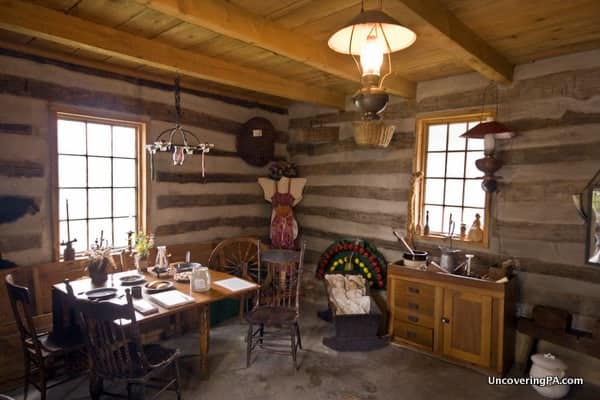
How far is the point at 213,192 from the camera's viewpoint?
14.6 feet

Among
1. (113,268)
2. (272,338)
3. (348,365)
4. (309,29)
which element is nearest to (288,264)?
(272,338)

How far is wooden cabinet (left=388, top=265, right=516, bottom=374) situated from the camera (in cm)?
314

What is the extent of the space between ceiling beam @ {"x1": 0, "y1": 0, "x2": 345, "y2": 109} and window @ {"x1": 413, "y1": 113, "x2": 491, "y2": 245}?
1.53 metres

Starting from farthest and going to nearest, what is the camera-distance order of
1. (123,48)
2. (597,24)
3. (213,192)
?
(213,192)
(123,48)
(597,24)

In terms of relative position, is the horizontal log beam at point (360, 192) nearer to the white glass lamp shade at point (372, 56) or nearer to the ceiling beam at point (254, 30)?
the ceiling beam at point (254, 30)

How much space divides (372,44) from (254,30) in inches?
44.6

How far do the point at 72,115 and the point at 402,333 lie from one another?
3.76 meters

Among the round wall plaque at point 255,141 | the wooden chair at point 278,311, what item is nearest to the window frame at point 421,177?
the wooden chair at point 278,311

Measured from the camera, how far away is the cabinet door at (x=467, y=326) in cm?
318

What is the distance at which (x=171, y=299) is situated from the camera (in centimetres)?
269

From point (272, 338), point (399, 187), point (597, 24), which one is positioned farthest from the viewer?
point (399, 187)

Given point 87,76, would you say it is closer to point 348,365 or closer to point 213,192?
point 213,192

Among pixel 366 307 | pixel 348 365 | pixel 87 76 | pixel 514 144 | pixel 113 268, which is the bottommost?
pixel 348 365

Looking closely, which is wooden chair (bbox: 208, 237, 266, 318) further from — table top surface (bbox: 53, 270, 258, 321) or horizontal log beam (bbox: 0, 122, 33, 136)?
horizontal log beam (bbox: 0, 122, 33, 136)
